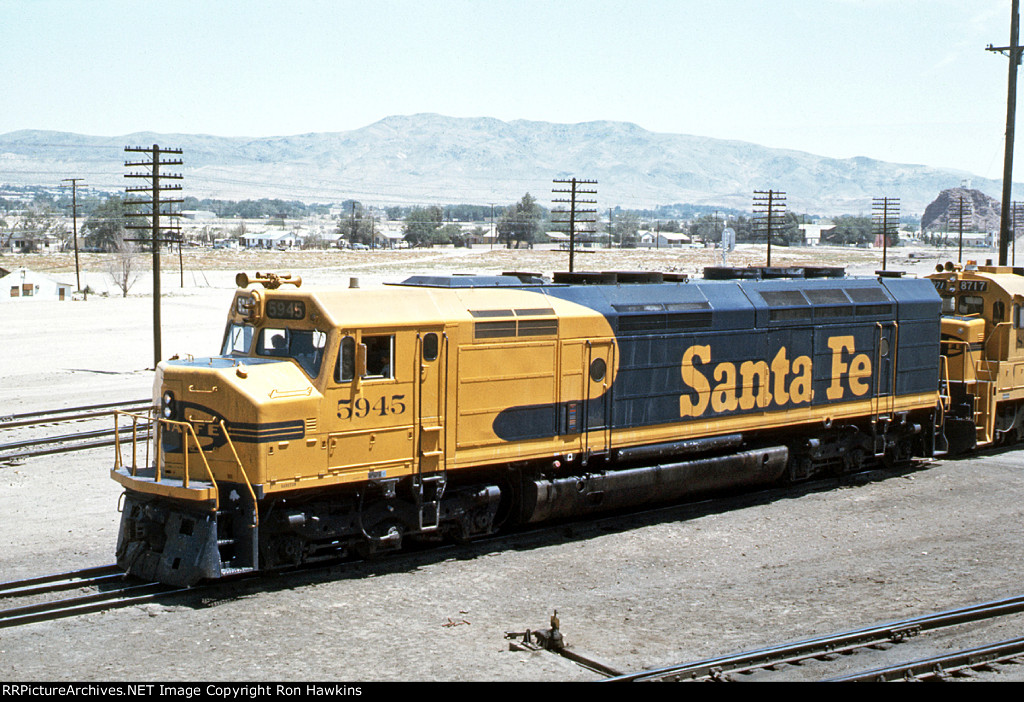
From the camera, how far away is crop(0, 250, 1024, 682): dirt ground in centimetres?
1010

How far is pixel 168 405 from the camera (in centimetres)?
1247

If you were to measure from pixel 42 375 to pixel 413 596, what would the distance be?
24.4 meters

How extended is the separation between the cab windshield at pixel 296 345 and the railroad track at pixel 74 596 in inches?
113

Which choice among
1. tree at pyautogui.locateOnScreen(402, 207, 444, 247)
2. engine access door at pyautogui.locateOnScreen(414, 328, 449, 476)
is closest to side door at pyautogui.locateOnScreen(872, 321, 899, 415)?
engine access door at pyautogui.locateOnScreen(414, 328, 449, 476)

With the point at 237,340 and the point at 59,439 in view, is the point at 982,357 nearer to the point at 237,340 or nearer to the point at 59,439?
the point at 237,340

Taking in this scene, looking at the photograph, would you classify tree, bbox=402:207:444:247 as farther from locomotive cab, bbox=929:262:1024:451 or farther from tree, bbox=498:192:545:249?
locomotive cab, bbox=929:262:1024:451

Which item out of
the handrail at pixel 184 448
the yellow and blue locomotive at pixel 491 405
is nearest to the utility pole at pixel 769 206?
the yellow and blue locomotive at pixel 491 405

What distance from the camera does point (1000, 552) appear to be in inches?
560

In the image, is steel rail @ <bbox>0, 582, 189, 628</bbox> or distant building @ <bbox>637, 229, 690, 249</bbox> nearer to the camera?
steel rail @ <bbox>0, 582, 189, 628</bbox>

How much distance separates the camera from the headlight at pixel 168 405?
12422 millimetres

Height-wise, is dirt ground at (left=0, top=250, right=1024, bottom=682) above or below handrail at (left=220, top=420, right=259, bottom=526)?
below

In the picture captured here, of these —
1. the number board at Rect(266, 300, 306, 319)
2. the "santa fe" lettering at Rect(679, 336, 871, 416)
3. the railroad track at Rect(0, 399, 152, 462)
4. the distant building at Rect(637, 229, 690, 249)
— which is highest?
the distant building at Rect(637, 229, 690, 249)

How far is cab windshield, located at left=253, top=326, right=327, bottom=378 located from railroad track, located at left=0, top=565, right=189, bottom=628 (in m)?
2.87
